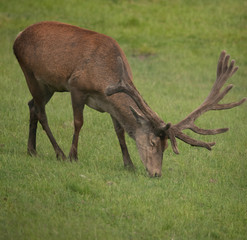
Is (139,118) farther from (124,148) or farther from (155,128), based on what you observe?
(124,148)

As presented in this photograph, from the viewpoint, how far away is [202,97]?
42.4ft

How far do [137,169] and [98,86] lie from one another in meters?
1.39

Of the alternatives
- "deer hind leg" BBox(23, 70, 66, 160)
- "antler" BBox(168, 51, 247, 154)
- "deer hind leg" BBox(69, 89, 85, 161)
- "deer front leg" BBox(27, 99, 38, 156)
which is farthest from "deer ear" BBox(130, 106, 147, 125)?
"deer front leg" BBox(27, 99, 38, 156)

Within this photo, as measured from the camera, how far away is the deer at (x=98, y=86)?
7527mm

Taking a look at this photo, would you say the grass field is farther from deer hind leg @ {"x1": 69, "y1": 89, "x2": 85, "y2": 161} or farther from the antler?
the antler

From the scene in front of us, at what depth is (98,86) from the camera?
793 cm

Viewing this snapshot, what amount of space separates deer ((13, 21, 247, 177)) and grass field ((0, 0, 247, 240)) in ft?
1.60

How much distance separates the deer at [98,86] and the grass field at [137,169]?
19.2 inches

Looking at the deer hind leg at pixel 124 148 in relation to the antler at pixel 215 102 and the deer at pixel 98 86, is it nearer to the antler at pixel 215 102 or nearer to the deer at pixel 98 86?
the deer at pixel 98 86

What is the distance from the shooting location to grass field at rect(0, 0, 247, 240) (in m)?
5.85

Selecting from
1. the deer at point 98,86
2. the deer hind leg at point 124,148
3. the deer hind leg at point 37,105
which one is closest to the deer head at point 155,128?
the deer at point 98,86

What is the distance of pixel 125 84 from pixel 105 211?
→ 81.7 inches

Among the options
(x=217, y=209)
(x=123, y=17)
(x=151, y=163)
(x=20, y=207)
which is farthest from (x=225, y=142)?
(x=123, y=17)

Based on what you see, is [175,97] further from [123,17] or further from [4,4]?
[4,4]
